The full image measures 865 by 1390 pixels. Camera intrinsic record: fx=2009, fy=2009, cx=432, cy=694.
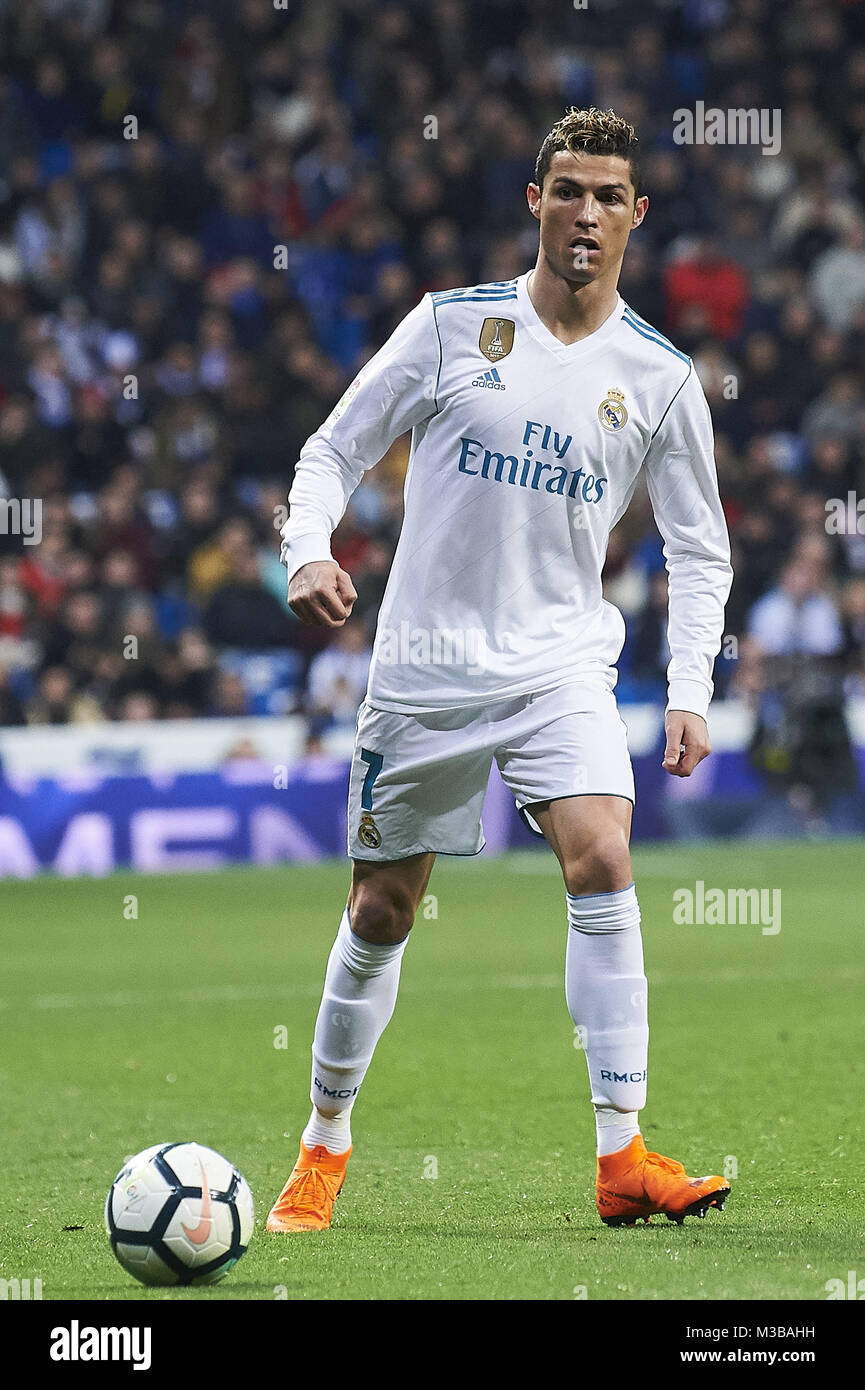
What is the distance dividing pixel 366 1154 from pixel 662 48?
15.3 metres

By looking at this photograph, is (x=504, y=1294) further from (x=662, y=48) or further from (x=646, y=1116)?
(x=662, y=48)

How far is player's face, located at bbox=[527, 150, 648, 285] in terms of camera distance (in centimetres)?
447

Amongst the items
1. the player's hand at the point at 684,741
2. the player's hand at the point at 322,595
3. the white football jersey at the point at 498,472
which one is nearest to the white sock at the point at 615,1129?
the player's hand at the point at 684,741

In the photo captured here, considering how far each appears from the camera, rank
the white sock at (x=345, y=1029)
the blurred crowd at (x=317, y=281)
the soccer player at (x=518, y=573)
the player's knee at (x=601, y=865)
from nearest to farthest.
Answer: the player's knee at (x=601, y=865), the soccer player at (x=518, y=573), the white sock at (x=345, y=1029), the blurred crowd at (x=317, y=281)

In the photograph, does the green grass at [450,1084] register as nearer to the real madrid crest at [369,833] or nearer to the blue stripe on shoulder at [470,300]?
the real madrid crest at [369,833]

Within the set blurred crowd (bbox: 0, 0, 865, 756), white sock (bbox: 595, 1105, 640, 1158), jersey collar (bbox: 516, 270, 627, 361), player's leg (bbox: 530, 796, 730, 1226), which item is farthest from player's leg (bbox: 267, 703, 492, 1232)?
blurred crowd (bbox: 0, 0, 865, 756)

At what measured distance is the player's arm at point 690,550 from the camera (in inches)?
184

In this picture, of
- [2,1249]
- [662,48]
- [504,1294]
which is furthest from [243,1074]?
[662,48]

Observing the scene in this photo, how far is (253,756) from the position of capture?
1293cm

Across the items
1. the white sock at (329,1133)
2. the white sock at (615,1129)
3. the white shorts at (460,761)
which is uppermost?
the white shorts at (460,761)

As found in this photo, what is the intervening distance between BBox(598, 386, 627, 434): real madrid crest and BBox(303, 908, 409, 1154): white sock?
128 cm

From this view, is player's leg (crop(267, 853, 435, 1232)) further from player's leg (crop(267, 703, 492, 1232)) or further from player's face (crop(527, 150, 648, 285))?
player's face (crop(527, 150, 648, 285))

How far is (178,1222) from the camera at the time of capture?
3861 millimetres

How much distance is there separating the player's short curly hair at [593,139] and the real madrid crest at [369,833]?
1500 millimetres
